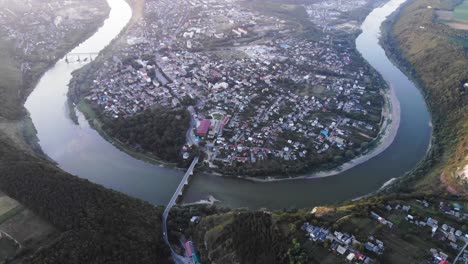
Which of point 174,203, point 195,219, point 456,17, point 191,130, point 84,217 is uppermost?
point 456,17

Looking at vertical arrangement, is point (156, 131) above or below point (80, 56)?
below

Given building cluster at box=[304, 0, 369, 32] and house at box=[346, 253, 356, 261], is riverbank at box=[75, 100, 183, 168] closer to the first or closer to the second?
house at box=[346, 253, 356, 261]

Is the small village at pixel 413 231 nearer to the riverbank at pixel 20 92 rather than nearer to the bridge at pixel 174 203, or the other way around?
the bridge at pixel 174 203

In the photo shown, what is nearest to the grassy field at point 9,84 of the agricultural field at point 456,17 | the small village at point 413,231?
→ the small village at point 413,231

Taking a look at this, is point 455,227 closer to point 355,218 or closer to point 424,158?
point 355,218

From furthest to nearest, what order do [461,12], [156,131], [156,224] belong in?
1. [461,12]
2. [156,131]
3. [156,224]

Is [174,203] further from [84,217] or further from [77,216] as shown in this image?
[77,216]

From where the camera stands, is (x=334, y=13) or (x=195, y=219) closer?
(x=195, y=219)

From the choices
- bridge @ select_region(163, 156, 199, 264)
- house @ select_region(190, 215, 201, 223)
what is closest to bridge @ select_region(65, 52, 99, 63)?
bridge @ select_region(163, 156, 199, 264)

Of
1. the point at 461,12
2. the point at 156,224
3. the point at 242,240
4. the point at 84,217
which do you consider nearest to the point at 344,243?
the point at 242,240
